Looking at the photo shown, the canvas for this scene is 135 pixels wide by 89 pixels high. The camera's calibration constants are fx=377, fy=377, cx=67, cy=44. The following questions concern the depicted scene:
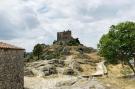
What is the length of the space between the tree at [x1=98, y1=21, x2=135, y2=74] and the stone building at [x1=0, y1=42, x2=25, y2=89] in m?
24.3

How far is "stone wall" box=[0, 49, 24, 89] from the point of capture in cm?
4425

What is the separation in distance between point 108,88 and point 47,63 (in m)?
36.7

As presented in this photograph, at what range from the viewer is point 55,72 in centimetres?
8144

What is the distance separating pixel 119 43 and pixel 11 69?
96.4 ft

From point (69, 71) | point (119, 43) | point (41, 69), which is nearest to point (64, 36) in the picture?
point (41, 69)

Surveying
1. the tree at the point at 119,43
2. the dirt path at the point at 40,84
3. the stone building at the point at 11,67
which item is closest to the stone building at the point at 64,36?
the tree at the point at 119,43

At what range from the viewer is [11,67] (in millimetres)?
47562

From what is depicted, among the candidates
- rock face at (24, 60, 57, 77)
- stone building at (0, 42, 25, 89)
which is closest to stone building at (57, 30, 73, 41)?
rock face at (24, 60, 57, 77)

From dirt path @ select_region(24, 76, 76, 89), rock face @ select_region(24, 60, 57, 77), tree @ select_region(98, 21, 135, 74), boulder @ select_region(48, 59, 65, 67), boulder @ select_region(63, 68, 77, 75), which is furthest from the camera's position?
boulder @ select_region(48, 59, 65, 67)

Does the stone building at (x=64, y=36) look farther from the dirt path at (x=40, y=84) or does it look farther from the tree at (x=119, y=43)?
the dirt path at (x=40, y=84)

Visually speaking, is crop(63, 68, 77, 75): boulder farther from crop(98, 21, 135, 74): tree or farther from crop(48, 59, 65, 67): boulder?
crop(98, 21, 135, 74): tree

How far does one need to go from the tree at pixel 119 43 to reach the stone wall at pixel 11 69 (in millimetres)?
24318

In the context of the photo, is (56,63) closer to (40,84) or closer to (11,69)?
(40,84)

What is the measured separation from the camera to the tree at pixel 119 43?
71312 mm
